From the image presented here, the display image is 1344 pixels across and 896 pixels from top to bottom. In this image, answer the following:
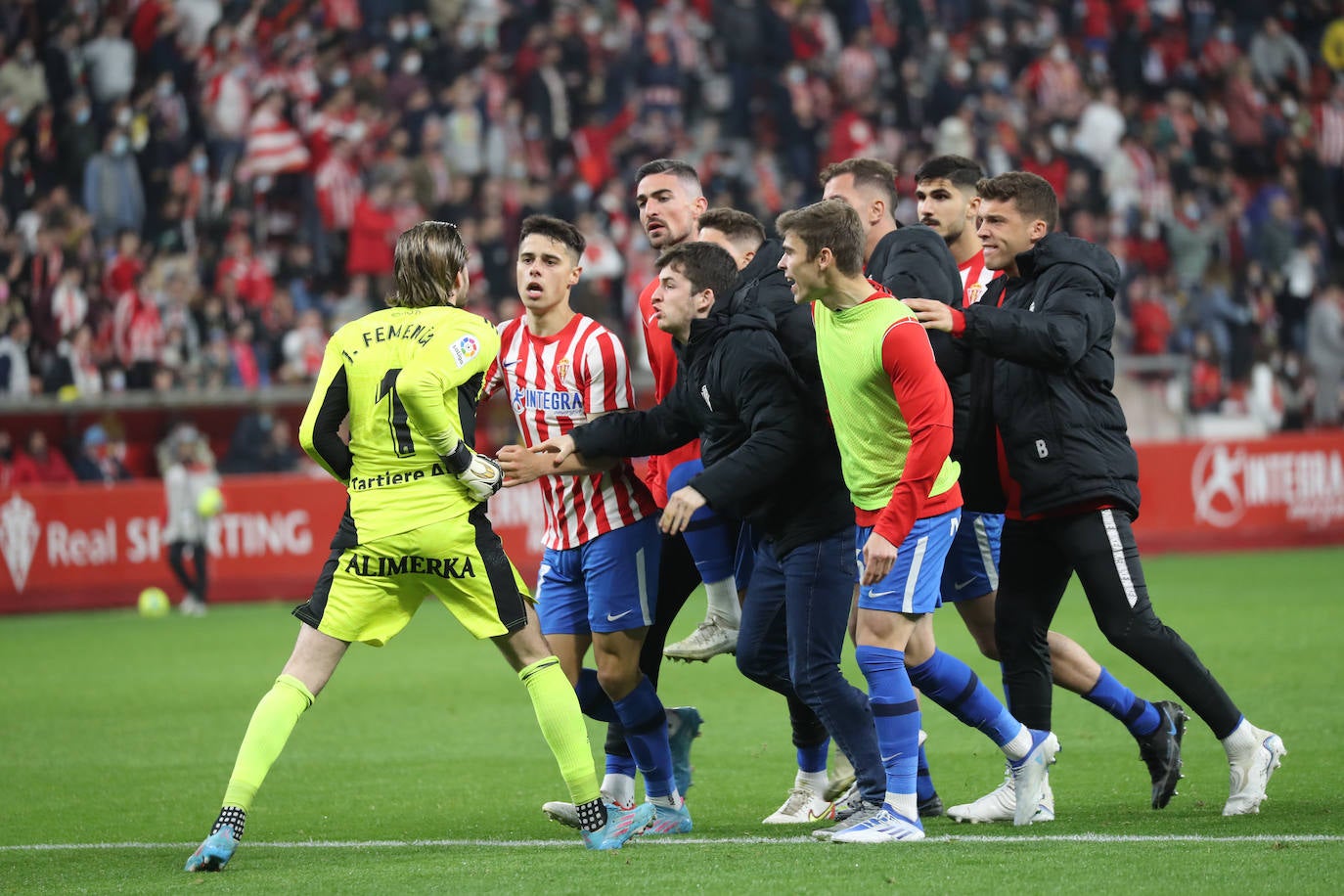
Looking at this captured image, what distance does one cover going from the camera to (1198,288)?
23188 mm

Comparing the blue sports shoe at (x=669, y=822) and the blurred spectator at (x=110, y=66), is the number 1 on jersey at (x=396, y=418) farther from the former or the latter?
the blurred spectator at (x=110, y=66)

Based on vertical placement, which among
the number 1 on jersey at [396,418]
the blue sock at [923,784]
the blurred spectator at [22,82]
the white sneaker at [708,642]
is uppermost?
the blurred spectator at [22,82]

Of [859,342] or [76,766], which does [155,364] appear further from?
[859,342]

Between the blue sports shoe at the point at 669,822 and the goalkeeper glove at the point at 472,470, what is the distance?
4.85ft

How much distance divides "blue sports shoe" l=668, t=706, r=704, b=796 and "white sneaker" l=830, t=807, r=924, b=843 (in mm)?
1434

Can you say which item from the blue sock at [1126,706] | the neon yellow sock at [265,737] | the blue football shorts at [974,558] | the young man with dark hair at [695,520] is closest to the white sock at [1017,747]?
the blue sock at [1126,706]

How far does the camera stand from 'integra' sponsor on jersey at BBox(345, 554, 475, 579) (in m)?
5.95

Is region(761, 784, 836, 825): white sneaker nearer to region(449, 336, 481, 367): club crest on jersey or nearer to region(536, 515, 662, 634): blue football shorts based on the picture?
region(536, 515, 662, 634): blue football shorts

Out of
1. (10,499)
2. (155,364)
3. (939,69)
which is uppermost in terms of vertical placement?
(939,69)

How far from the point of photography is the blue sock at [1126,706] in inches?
269

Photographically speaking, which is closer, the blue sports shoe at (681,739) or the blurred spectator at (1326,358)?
the blue sports shoe at (681,739)

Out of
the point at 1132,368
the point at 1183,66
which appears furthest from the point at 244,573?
the point at 1183,66

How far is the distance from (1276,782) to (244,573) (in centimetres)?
1251

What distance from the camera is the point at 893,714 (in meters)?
6.00
